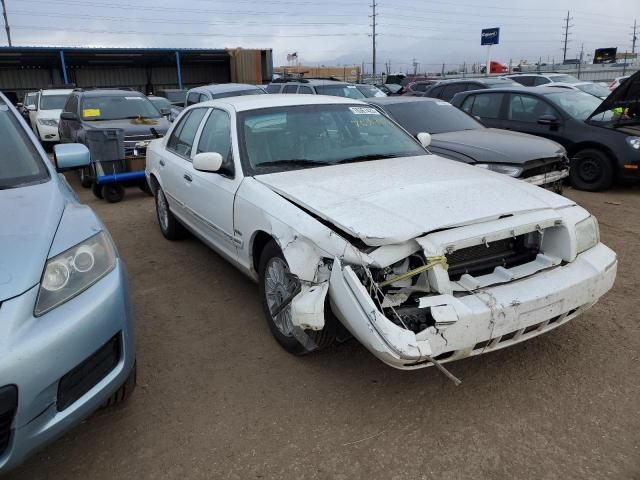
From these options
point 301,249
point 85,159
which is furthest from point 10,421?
point 85,159

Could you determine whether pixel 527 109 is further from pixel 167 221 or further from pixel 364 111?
pixel 167 221

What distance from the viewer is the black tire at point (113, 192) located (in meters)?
7.72

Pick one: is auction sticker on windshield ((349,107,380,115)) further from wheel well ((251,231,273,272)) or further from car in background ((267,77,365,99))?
car in background ((267,77,365,99))

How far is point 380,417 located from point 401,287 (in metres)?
0.69

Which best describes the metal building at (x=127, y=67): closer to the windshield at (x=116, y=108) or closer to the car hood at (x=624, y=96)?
the windshield at (x=116, y=108)

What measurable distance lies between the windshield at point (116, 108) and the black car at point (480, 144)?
4.62 metres

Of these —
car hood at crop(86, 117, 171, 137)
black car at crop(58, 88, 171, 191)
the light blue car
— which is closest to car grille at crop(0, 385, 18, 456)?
the light blue car

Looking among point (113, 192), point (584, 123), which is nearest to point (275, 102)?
point (113, 192)

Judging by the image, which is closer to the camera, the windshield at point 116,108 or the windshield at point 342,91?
the windshield at point 116,108

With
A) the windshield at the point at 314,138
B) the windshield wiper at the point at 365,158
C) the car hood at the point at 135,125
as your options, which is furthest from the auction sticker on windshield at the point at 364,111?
the car hood at the point at 135,125

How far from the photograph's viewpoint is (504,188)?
309 cm

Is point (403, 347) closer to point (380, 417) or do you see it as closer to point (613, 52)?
point (380, 417)

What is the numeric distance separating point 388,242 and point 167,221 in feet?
12.0

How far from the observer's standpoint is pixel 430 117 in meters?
7.04
